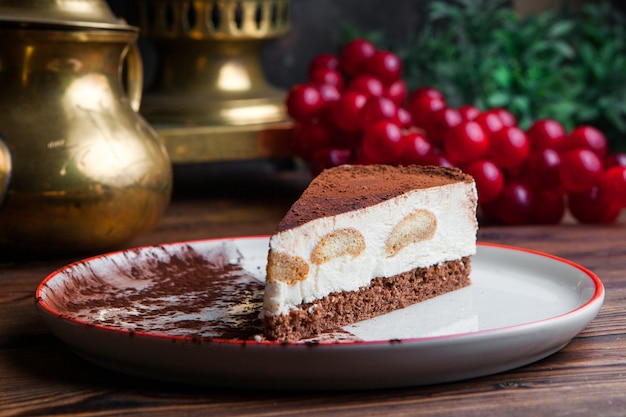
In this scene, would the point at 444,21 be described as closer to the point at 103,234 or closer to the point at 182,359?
the point at 103,234

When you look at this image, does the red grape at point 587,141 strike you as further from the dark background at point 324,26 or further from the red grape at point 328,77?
the dark background at point 324,26

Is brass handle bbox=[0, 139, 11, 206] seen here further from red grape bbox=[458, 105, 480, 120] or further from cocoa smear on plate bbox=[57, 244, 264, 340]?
red grape bbox=[458, 105, 480, 120]

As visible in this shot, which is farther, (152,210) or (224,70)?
(224,70)

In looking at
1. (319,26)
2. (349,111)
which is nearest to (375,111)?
(349,111)

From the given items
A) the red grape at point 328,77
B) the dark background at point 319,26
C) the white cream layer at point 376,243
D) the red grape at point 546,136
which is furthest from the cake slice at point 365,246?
the dark background at point 319,26

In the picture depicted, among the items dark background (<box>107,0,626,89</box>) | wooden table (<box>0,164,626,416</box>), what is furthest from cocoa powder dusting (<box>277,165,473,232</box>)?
dark background (<box>107,0,626,89</box>)

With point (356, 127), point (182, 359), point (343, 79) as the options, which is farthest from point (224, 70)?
point (182, 359)
